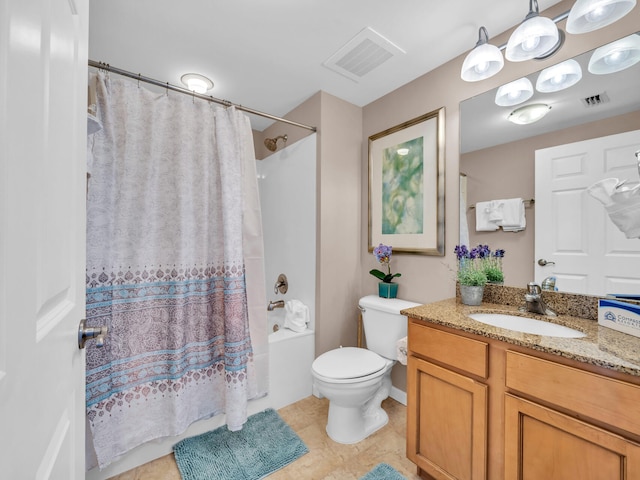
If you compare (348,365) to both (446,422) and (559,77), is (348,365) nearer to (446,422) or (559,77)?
(446,422)

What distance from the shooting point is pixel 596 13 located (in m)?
1.10

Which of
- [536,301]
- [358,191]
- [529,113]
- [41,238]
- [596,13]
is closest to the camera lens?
[41,238]

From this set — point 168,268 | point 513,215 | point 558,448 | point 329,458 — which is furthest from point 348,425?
point 513,215

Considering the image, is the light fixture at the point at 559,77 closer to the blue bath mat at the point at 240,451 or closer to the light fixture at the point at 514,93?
the light fixture at the point at 514,93

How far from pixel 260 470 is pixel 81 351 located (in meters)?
1.18

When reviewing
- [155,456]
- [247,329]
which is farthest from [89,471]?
[247,329]

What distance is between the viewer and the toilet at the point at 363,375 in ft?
5.08

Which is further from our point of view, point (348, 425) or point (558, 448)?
point (348, 425)

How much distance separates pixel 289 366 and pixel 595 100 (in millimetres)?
2300

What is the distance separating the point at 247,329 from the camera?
1.64 metres

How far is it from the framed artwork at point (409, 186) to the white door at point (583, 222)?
542 millimetres

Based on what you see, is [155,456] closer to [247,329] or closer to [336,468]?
[247,329]

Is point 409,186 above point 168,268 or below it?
above

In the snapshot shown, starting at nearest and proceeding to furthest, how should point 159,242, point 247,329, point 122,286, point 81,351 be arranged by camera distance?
point 81,351
point 122,286
point 159,242
point 247,329
